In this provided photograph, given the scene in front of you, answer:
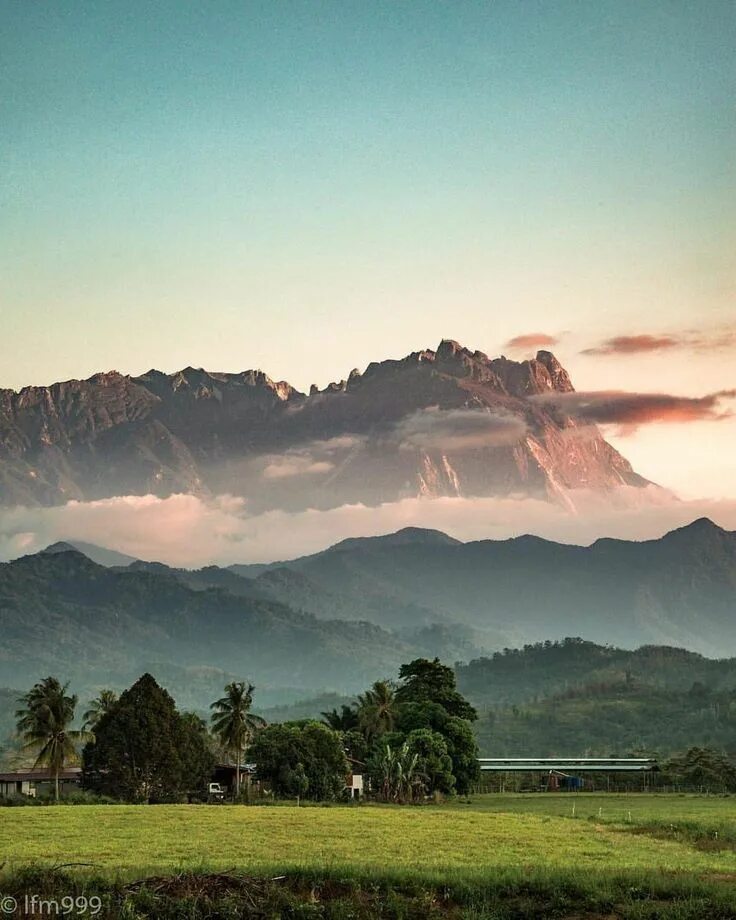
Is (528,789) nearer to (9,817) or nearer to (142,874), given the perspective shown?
(9,817)

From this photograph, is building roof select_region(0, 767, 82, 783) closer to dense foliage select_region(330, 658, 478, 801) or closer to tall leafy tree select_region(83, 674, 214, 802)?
tall leafy tree select_region(83, 674, 214, 802)

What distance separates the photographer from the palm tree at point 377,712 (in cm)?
15438

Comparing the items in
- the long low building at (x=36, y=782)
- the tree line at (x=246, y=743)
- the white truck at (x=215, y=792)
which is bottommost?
the white truck at (x=215, y=792)

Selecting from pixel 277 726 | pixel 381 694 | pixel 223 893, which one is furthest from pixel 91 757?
pixel 223 893

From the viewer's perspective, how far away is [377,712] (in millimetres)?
155500

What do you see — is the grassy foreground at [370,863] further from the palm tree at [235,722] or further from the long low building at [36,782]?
the palm tree at [235,722]

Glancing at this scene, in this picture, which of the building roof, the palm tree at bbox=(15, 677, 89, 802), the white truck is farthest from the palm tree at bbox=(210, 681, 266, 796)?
the palm tree at bbox=(15, 677, 89, 802)

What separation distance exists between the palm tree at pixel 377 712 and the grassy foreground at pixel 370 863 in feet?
239

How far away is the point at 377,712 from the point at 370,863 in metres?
107

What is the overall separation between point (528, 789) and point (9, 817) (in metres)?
97.3

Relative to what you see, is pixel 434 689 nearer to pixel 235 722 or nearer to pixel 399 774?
pixel 235 722

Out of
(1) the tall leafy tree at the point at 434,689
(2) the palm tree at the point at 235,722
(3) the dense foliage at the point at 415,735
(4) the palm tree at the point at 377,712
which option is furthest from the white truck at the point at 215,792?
(1) the tall leafy tree at the point at 434,689

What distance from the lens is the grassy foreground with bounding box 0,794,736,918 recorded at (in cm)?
4238

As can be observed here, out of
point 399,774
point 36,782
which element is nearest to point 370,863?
point 399,774
